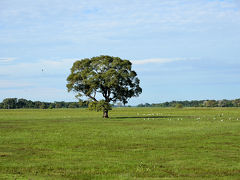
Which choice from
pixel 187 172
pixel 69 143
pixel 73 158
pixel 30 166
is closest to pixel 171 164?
pixel 187 172

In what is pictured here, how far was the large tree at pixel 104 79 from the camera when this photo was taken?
73.4m

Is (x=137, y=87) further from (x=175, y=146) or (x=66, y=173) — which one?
(x=66, y=173)

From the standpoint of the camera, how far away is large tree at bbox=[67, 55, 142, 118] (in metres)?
73.4

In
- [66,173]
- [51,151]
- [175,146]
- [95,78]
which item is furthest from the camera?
[95,78]

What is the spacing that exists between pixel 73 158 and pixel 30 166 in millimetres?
3245

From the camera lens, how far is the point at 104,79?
7375 cm

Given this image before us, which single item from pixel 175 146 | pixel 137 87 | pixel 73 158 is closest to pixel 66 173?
pixel 73 158

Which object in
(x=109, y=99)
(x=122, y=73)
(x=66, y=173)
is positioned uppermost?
(x=122, y=73)

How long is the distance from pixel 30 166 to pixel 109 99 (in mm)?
58377

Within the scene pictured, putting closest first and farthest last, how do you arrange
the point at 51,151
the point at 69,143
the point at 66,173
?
1. the point at 66,173
2. the point at 51,151
3. the point at 69,143

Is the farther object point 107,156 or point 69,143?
point 69,143

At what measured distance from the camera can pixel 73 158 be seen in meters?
20.8

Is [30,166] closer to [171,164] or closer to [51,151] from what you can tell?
[51,151]

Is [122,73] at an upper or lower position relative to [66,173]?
upper
